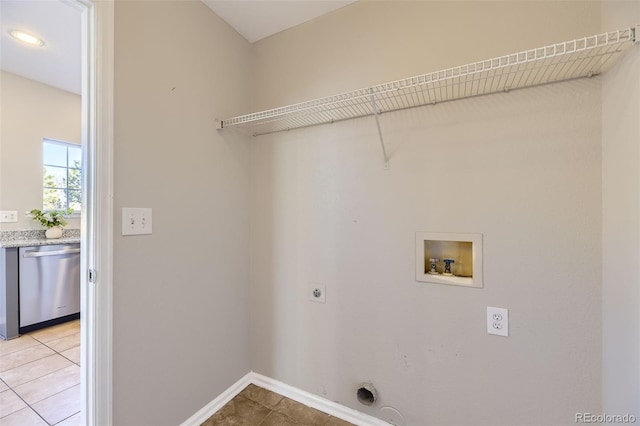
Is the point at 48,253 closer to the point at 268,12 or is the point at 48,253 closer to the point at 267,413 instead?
the point at 267,413

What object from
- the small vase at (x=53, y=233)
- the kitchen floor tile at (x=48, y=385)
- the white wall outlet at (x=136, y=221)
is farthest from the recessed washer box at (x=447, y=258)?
the small vase at (x=53, y=233)

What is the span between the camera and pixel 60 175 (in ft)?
10.3

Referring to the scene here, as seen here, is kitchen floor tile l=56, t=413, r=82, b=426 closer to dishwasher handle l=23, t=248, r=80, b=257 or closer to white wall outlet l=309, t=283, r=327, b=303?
white wall outlet l=309, t=283, r=327, b=303

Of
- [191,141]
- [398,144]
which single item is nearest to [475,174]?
[398,144]

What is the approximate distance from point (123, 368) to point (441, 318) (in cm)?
148

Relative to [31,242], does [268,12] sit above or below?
above

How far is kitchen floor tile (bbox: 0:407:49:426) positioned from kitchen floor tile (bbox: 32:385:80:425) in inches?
0.9

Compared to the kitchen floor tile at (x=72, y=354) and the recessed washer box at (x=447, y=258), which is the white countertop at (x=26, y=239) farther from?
the recessed washer box at (x=447, y=258)

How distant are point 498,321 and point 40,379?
2954 millimetres

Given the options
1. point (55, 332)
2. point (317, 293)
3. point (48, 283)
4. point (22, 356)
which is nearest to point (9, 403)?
point (22, 356)

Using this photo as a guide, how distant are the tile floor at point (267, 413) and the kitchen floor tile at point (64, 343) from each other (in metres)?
1.83

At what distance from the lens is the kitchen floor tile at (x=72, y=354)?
2125 millimetres

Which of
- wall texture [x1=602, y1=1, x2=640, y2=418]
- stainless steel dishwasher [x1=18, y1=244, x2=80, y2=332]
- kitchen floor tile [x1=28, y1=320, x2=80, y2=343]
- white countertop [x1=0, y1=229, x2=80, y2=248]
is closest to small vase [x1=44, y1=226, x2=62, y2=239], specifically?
→ white countertop [x1=0, y1=229, x2=80, y2=248]

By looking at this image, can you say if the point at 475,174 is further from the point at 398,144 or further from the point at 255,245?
the point at 255,245
